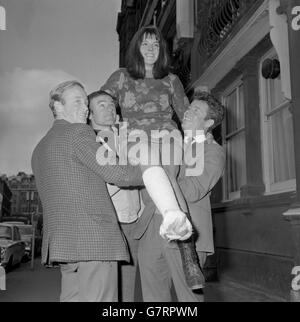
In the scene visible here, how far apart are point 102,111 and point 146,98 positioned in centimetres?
31

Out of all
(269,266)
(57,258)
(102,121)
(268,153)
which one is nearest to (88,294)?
(57,258)

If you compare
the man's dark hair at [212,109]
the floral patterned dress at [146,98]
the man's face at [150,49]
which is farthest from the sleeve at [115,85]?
the man's dark hair at [212,109]

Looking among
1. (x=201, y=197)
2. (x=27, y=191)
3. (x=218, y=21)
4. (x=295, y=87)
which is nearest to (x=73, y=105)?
(x=201, y=197)

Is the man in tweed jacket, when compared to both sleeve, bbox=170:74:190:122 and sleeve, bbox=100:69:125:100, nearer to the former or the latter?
sleeve, bbox=100:69:125:100

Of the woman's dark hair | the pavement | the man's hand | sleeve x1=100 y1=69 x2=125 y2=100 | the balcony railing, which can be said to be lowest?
the pavement

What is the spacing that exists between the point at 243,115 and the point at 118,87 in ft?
11.5

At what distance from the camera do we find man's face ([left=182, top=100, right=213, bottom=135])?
2037 millimetres

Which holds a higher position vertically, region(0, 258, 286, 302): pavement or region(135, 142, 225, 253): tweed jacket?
region(135, 142, 225, 253): tweed jacket

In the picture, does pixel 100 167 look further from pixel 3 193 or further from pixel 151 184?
pixel 3 193

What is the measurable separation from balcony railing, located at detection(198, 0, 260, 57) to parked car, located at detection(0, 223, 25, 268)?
5.71m

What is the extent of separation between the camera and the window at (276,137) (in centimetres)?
445

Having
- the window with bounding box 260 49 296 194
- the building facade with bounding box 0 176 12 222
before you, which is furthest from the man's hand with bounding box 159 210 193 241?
the building facade with bounding box 0 176 12 222

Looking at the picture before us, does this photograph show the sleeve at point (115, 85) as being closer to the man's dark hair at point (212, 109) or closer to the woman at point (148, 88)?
the woman at point (148, 88)
